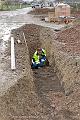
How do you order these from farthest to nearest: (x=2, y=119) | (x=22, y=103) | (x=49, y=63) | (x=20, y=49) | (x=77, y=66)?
(x=49, y=63) → (x=20, y=49) → (x=77, y=66) → (x=22, y=103) → (x=2, y=119)

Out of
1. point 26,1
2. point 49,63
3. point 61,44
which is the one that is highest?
point 61,44

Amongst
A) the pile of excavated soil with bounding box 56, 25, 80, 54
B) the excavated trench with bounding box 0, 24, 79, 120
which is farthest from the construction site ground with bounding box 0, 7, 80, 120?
the pile of excavated soil with bounding box 56, 25, 80, 54

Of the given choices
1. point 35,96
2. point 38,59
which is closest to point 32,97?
point 35,96

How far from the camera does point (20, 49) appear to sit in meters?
26.0

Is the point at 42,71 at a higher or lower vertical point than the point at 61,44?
lower

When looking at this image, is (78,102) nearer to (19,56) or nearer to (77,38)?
(19,56)

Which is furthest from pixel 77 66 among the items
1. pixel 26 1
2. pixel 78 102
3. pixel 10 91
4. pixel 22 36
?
pixel 26 1

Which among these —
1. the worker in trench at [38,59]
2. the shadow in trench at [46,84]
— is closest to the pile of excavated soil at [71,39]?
the worker in trench at [38,59]

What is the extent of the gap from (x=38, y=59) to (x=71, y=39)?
271 centimetres

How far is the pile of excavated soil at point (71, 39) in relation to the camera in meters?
24.2

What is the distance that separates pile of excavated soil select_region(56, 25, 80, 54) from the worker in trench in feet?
5.43

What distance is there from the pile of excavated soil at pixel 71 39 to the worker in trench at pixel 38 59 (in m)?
1.65

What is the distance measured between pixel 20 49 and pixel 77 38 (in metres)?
4.18

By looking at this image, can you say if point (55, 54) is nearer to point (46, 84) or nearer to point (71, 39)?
point (71, 39)
